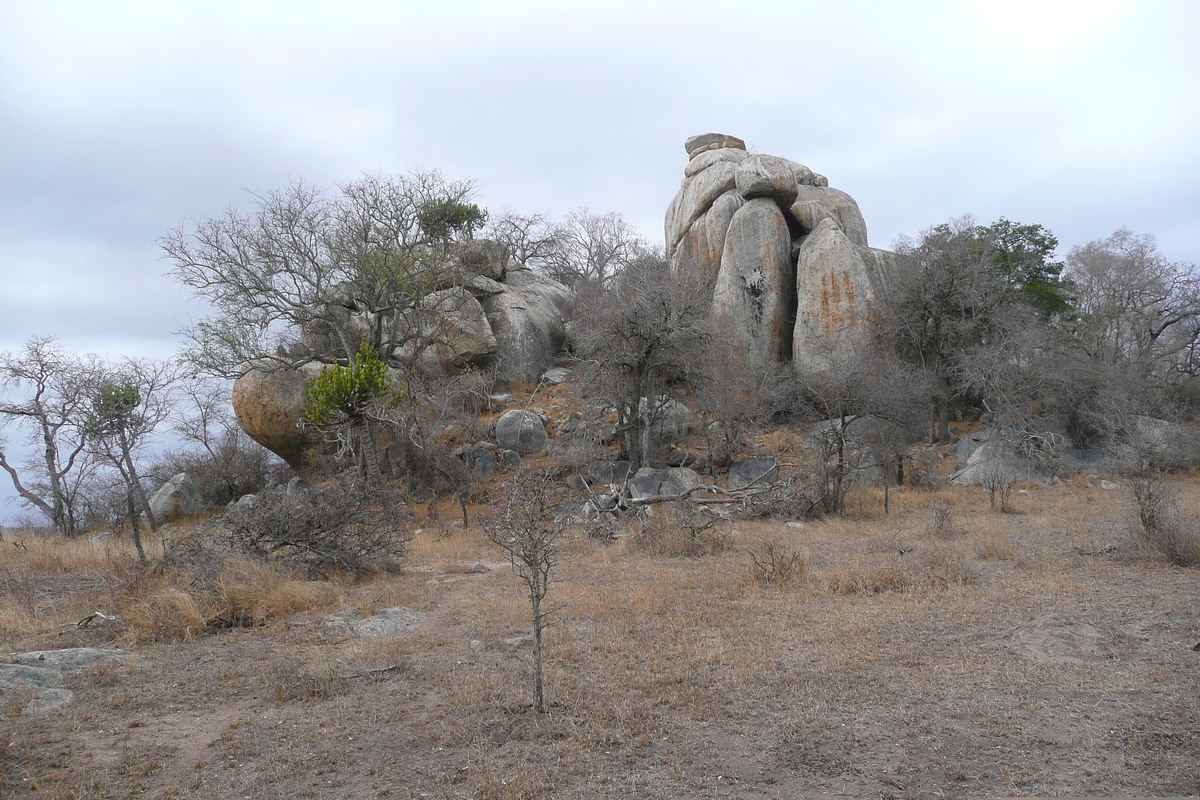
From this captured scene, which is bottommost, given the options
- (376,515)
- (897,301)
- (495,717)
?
(495,717)

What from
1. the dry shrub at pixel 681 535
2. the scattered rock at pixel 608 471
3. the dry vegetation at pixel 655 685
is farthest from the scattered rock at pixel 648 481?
the dry vegetation at pixel 655 685

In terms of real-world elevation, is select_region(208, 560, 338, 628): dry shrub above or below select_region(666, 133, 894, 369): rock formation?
below

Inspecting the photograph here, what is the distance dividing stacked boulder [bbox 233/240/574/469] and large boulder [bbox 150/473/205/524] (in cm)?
235

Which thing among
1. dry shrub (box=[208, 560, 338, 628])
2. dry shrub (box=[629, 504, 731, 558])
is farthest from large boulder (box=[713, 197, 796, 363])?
dry shrub (box=[208, 560, 338, 628])

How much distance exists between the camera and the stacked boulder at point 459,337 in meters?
22.0

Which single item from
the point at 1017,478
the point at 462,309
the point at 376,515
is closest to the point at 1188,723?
the point at 376,515

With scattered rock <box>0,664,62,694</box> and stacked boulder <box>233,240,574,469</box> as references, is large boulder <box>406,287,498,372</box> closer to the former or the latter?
stacked boulder <box>233,240,574,469</box>

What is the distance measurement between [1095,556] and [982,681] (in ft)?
18.6

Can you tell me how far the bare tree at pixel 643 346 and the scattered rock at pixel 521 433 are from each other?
3.12 metres

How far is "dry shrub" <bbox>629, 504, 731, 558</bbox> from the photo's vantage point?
11625 mm

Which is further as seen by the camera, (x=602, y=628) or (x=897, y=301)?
(x=897, y=301)

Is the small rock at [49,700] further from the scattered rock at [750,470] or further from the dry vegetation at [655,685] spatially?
the scattered rock at [750,470]

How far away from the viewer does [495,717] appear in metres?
4.87

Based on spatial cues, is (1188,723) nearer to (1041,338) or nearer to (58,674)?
(58,674)
